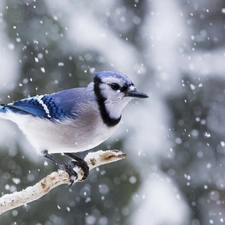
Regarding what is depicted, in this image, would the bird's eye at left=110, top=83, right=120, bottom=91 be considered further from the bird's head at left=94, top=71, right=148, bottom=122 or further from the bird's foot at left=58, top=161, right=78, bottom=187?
the bird's foot at left=58, top=161, right=78, bottom=187

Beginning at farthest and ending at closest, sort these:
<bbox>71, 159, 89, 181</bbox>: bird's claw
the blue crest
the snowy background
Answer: the snowy background
<bbox>71, 159, 89, 181</bbox>: bird's claw
the blue crest

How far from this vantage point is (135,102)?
4879mm

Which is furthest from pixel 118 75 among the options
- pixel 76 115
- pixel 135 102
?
pixel 135 102

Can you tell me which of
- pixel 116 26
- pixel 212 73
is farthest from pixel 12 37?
pixel 212 73

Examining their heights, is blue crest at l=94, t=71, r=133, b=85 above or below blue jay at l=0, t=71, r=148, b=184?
above

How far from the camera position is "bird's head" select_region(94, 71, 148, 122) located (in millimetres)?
2389

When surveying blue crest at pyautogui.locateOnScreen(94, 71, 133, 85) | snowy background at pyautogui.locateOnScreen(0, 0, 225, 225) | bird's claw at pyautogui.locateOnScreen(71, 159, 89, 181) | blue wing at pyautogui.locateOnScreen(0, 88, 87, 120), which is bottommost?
snowy background at pyautogui.locateOnScreen(0, 0, 225, 225)

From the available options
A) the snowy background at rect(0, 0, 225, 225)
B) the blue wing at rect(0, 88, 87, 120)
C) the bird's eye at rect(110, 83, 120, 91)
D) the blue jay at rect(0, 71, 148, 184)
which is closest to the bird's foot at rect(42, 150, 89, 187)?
the blue jay at rect(0, 71, 148, 184)

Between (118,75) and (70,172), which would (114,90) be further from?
(70,172)

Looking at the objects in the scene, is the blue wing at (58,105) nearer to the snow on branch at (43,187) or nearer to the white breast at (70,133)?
the white breast at (70,133)

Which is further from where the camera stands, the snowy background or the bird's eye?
the snowy background

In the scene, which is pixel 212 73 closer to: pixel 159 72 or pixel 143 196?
pixel 159 72

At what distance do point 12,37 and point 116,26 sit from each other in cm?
104

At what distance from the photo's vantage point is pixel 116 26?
519cm
